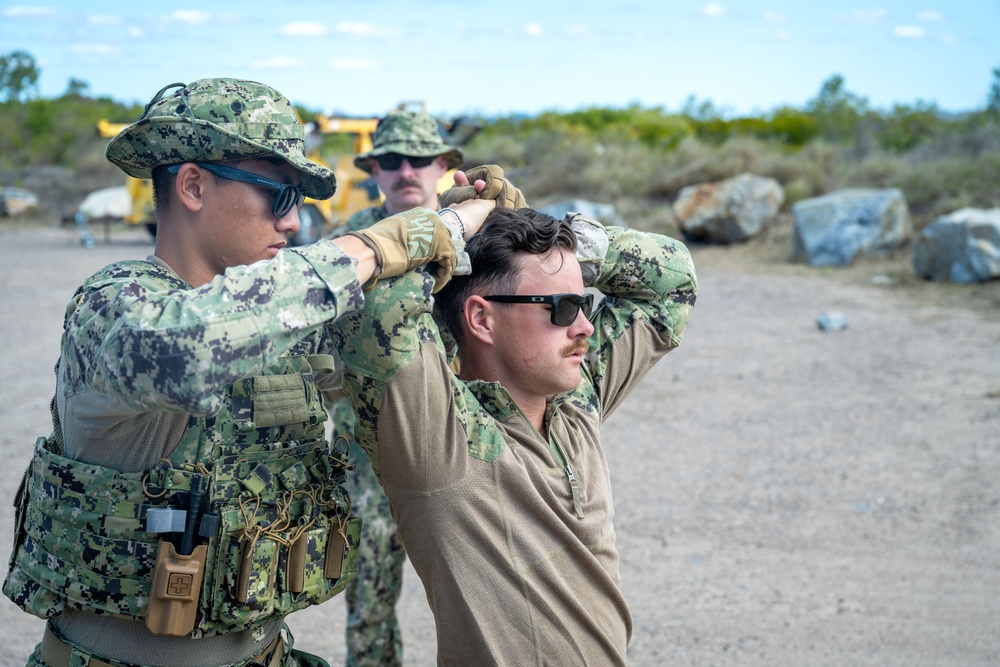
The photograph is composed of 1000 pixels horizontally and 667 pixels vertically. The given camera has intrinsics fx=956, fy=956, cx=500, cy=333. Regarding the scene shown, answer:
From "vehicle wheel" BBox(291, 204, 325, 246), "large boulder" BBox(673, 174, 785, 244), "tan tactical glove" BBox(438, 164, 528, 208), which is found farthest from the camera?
"large boulder" BBox(673, 174, 785, 244)

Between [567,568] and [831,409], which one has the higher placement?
[567,568]

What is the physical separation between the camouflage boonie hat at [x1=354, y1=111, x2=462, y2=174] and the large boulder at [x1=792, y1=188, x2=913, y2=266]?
30.9ft

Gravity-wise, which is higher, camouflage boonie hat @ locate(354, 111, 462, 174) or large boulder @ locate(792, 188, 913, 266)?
camouflage boonie hat @ locate(354, 111, 462, 174)

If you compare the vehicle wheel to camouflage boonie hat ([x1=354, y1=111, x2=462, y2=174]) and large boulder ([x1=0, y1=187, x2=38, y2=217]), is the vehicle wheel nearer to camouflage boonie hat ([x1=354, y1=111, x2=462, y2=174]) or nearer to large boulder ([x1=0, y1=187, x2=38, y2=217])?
camouflage boonie hat ([x1=354, y1=111, x2=462, y2=174])

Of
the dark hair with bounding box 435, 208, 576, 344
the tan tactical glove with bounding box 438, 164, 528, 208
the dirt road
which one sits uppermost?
the tan tactical glove with bounding box 438, 164, 528, 208

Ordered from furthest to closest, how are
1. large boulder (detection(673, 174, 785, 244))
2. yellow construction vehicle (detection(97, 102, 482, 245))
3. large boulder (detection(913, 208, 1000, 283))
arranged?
large boulder (detection(673, 174, 785, 244)) → yellow construction vehicle (detection(97, 102, 482, 245)) → large boulder (detection(913, 208, 1000, 283))

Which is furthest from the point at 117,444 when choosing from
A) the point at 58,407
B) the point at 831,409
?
the point at 831,409

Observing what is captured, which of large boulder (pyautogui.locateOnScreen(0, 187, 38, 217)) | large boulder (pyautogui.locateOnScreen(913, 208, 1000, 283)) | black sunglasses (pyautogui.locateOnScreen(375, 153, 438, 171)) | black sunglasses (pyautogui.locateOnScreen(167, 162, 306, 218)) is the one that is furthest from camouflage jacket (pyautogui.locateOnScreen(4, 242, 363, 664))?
large boulder (pyautogui.locateOnScreen(0, 187, 38, 217))

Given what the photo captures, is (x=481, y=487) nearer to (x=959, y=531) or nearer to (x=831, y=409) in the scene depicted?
(x=959, y=531)

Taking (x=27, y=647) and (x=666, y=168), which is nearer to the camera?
(x=27, y=647)

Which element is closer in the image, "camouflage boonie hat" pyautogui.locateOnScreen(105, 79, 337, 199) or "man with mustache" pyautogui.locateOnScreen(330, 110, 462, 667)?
"camouflage boonie hat" pyautogui.locateOnScreen(105, 79, 337, 199)

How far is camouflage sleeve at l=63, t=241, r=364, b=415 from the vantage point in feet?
5.07

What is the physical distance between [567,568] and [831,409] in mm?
5945

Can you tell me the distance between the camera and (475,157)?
2530cm
